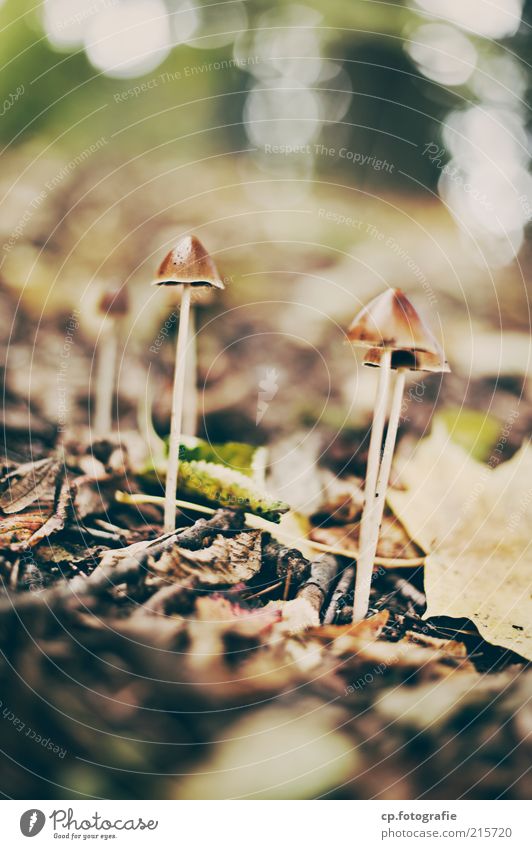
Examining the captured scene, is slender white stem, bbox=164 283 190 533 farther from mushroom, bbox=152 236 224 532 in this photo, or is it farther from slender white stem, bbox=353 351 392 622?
slender white stem, bbox=353 351 392 622

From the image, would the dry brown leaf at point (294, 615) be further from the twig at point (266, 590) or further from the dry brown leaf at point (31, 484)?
the dry brown leaf at point (31, 484)

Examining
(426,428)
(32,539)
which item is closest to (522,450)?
(426,428)

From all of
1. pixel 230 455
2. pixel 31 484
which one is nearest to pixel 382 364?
pixel 230 455

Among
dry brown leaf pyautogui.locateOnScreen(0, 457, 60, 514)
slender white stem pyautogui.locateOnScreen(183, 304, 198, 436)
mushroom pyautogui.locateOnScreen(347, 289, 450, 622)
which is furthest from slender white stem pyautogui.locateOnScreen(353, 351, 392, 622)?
dry brown leaf pyautogui.locateOnScreen(0, 457, 60, 514)
